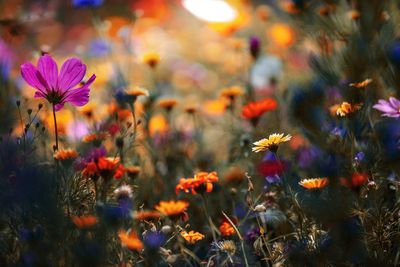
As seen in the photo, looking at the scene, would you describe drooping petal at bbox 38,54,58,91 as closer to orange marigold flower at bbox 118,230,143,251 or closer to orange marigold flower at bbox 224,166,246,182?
orange marigold flower at bbox 118,230,143,251

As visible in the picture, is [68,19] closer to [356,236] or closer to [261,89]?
[261,89]

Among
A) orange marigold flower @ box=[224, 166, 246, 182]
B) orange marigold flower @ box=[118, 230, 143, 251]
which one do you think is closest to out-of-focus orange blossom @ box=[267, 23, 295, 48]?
orange marigold flower @ box=[224, 166, 246, 182]

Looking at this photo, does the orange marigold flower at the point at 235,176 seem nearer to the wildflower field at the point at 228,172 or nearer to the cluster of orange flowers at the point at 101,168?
the wildflower field at the point at 228,172

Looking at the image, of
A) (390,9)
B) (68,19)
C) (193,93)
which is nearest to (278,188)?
(390,9)

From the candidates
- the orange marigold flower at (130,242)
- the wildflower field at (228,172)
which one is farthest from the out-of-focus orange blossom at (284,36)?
the orange marigold flower at (130,242)

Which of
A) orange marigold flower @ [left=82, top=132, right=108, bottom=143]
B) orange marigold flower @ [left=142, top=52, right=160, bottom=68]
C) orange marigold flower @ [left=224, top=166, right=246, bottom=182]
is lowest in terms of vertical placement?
orange marigold flower @ [left=224, top=166, right=246, bottom=182]

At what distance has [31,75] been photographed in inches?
39.6

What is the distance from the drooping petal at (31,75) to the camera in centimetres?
99

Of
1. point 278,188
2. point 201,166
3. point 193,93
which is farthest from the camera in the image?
point 193,93

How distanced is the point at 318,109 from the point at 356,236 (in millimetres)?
442

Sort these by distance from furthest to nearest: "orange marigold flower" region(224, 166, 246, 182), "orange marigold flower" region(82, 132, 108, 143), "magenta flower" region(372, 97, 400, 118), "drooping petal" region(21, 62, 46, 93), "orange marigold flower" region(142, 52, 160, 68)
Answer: "orange marigold flower" region(142, 52, 160, 68) < "orange marigold flower" region(224, 166, 246, 182) < "orange marigold flower" region(82, 132, 108, 143) < "magenta flower" region(372, 97, 400, 118) < "drooping petal" region(21, 62, 46, 93)

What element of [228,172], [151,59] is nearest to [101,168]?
[228,172]

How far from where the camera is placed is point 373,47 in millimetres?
1399

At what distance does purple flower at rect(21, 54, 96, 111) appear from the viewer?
1006 mm
